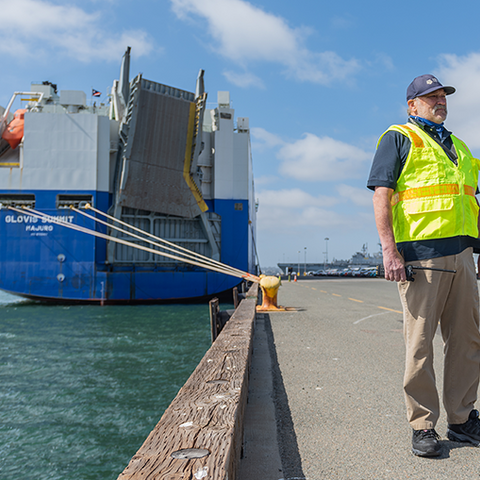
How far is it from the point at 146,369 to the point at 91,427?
233 cm

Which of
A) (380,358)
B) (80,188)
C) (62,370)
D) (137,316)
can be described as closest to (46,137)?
(80,188)

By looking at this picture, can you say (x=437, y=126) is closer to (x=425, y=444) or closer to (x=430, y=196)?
(x=430, y=196)

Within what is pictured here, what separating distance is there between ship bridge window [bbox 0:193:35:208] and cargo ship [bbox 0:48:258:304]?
0.04 metres

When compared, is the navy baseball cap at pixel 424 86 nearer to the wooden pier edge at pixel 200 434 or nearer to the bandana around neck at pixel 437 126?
the bandana around neck at pixel 437 126

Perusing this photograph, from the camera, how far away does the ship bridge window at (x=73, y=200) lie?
17.7m

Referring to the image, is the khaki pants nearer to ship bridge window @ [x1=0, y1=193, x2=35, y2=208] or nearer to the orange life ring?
ship bridge window @ [x1=0, y1=193, x2=35, y2=208]

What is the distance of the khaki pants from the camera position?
2.30 metres

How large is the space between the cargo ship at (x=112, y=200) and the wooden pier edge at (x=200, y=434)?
49.3 feet

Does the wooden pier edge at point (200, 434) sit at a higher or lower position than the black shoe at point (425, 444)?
higher

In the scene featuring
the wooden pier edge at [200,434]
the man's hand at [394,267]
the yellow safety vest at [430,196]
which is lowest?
the wooden pier edge at [200,434]

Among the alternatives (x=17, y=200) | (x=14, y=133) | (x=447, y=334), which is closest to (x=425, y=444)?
(x=447, y=334)

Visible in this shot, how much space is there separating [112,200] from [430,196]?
17018mm

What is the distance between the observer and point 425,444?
7.18 ft

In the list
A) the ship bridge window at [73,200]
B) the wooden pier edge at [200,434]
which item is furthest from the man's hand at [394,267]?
the ship bridge window at [73,200]
